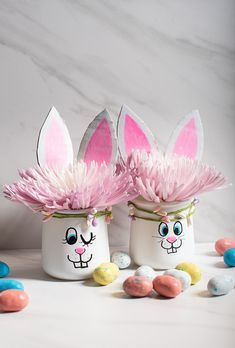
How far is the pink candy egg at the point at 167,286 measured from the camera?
0.88 meters

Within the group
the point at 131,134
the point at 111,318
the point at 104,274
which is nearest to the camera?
the point at 111,318

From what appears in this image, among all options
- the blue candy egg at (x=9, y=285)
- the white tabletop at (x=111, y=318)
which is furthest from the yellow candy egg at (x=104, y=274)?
the blue candy egg at (x=9, y=285)

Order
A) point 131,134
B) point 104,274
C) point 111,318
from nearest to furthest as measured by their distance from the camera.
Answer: point 111,318
point 104,274
point 131,134

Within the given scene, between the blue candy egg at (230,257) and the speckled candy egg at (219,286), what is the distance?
115mm

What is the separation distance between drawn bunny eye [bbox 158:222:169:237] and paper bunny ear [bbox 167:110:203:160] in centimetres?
15

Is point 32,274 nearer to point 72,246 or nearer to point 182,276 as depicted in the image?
point 72,246

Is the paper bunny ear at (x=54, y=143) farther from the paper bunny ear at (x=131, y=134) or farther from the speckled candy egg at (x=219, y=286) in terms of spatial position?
the speckled candy egg at (x=219, y=286)

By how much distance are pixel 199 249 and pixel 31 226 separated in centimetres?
32

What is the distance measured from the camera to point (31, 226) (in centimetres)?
113

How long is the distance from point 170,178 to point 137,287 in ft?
0.61

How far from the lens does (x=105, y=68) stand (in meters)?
1.10

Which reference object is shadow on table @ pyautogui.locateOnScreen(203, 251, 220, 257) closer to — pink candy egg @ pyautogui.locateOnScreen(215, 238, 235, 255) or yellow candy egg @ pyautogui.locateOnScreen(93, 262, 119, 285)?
pink candy egg @ pyautogui.locateOnScreen(215, 238, 235, 255)

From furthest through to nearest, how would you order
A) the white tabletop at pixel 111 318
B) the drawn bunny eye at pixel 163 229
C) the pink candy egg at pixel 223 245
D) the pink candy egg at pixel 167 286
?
the pink candy egg at pixel 223 245 < the drawn bunny eye at pixel 163 229 < the pink candy egg at pixel 167 286 < the white tabletop at pixel 111 318

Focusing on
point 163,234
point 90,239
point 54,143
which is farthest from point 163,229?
point 54,143
